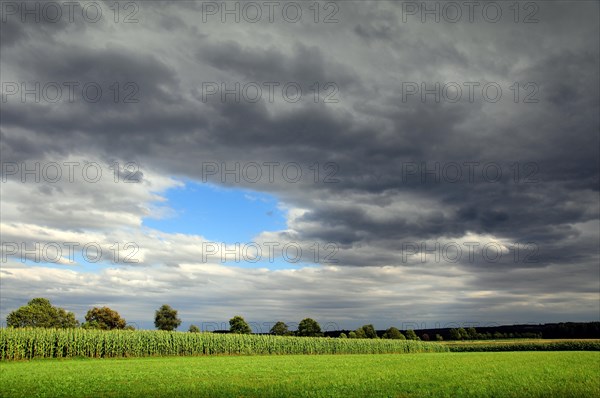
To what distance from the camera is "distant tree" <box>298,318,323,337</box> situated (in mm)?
176750

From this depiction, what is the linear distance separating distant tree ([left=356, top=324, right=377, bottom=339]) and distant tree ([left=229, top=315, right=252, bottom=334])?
4178 centimetres

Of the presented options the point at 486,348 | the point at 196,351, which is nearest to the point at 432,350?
the point at 486,348

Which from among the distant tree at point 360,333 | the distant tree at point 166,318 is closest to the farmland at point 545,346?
the distant tree at point 360,333

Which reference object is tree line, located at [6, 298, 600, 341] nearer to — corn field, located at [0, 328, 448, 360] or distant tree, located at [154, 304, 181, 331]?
distant tree, located at [154, 304, 181, 331]

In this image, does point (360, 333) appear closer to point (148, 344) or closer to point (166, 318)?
point (166, 318)

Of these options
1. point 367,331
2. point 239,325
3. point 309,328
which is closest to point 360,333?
point 367,331

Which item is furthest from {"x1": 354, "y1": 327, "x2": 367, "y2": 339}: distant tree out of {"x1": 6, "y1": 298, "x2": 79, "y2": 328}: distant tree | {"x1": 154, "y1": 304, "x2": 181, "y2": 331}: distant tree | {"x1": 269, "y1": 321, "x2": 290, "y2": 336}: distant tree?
{"x1": 6, "y1": 298, "x2": 79, "y2": 328}: distant tree

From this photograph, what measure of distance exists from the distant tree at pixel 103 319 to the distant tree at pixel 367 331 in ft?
278

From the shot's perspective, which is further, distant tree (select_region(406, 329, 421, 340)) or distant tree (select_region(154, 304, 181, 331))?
distant tree (select_region(406, 329, 421, 340))

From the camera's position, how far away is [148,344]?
79438mm

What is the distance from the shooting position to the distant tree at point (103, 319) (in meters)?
128

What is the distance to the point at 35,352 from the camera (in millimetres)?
67625

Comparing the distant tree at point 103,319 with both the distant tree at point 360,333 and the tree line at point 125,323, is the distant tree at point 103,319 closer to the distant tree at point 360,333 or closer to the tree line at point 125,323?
the tree line at point 125,323

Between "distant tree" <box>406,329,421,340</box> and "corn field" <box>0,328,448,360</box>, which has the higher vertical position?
"corn field" <box>0,328,448,360</box>
